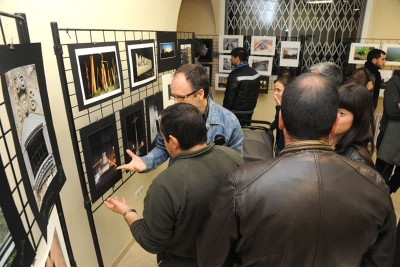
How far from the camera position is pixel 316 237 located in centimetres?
84

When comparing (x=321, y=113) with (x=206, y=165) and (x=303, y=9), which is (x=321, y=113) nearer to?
(x=206, y=165)

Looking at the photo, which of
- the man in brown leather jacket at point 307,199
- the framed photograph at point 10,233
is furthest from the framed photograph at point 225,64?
the framed photograph at point 10,233

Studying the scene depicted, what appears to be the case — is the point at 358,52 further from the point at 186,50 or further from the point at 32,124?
the point at 32,124

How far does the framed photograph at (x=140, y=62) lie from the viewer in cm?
167

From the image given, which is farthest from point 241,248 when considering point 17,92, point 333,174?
point 17,92

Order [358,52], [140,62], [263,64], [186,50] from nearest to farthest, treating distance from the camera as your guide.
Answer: [140,62]
[186,50]
[358,52]
[263,64]

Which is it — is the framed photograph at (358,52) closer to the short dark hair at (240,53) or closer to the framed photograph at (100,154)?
the short dark hair at (240,53)

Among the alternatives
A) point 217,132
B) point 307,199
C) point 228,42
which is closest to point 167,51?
point 217,132

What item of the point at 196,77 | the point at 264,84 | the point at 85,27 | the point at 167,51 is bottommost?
the point at 264,84

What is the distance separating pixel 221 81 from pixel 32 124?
154 inches

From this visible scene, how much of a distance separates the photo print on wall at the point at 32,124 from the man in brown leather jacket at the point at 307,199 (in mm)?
524

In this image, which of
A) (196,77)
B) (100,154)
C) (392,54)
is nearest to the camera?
(100,154)

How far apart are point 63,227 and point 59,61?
623mm

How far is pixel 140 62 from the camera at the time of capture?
1770mm
